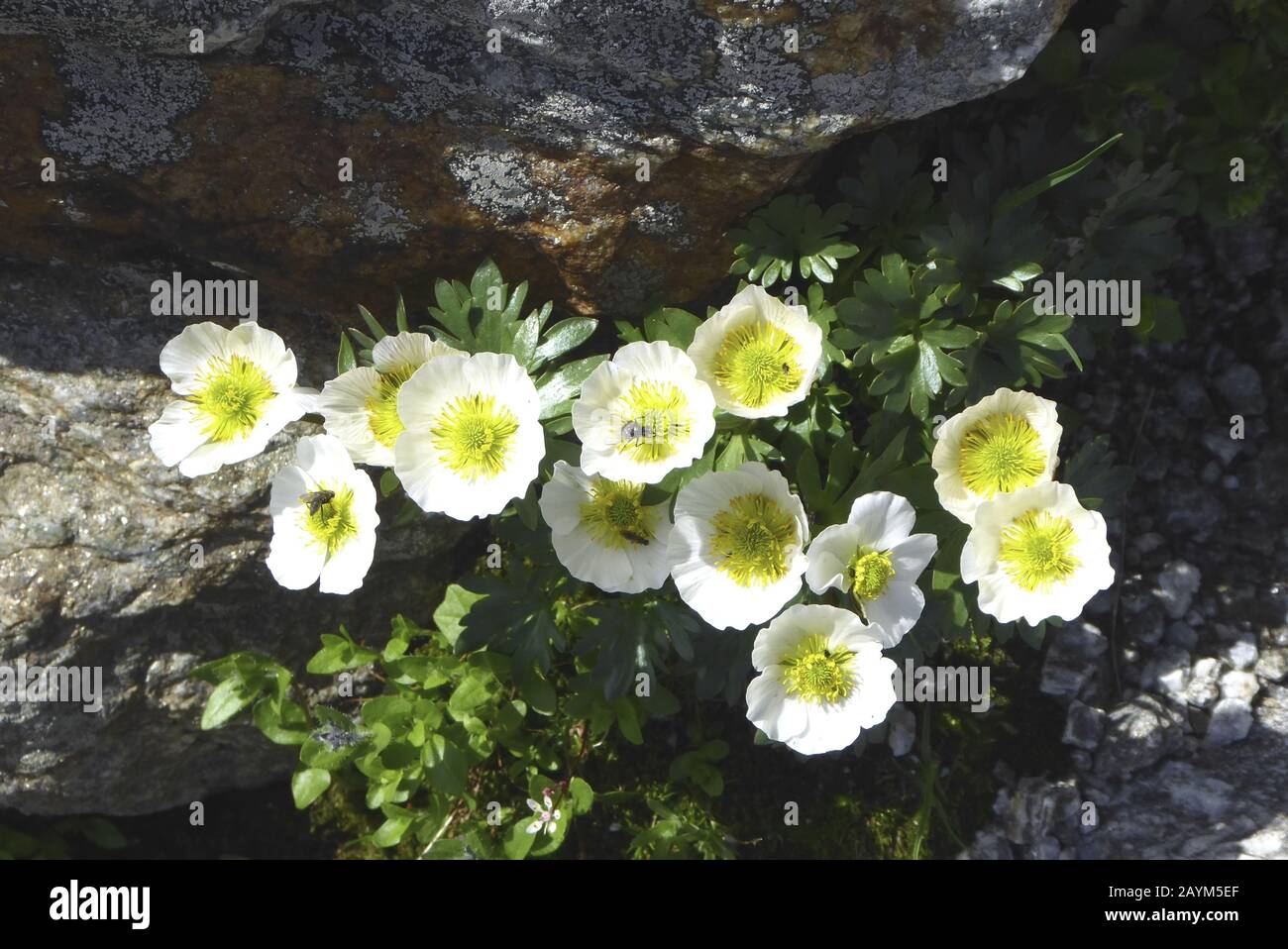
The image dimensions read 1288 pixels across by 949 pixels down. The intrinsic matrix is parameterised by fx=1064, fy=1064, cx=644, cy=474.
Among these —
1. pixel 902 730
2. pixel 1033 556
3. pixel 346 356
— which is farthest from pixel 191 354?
pixel 902 730

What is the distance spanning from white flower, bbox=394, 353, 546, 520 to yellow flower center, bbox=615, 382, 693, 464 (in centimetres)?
22

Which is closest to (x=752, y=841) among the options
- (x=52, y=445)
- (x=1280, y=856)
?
(x=1280, y=856)

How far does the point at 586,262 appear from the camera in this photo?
10.1 ft

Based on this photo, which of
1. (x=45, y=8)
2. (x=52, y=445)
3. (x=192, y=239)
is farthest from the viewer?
(x=52, y=445)

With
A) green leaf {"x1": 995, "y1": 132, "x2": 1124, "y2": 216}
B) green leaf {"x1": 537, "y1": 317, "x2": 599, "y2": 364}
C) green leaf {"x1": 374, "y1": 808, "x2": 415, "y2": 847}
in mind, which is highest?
green leaf {"x1": 995, "y1": 132, "x2": 1124, "y2": 216}

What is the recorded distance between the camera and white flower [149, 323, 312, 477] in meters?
2.83

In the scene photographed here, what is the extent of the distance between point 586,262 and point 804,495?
92 centimetres

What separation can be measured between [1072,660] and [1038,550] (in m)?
1.10

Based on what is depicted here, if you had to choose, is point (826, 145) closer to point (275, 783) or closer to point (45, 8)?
point (45, 8)

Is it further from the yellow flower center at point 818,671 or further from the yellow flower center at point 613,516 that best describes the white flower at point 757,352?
the yellow flower center at point 818,671

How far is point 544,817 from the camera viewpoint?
3.40 meters

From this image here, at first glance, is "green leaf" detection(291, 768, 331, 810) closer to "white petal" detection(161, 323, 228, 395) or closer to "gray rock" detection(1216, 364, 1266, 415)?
"white petal" detection(161, 323, 228, 395)

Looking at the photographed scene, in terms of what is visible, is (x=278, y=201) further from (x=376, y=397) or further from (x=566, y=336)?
(x=566, y=336)

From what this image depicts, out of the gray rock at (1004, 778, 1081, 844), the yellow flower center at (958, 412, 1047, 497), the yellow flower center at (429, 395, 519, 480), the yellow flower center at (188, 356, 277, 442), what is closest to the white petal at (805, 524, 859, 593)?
the yellow flower center at (958, 412, 1047, 497)
